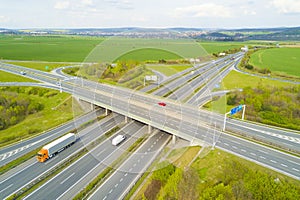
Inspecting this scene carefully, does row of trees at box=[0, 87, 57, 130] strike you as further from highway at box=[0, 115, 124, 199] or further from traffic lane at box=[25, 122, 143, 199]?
traffic lane at box=[25, 122, 143, 199]

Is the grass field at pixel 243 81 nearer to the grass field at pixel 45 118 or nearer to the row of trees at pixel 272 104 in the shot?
the row of trees at pixel 272 104

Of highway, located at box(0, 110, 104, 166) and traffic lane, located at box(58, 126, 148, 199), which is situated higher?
highway, located at box(0, 110, 104, 166)

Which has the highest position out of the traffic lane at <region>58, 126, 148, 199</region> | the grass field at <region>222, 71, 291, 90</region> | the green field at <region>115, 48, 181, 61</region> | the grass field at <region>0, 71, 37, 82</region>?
the green field at <region>115, 48, 181, 61</region>

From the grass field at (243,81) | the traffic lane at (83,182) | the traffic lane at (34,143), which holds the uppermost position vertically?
the grass field at (243,81)

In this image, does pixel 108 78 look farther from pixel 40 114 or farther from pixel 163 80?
pixel 40 114

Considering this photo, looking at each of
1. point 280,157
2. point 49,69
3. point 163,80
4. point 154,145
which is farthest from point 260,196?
point 49,69

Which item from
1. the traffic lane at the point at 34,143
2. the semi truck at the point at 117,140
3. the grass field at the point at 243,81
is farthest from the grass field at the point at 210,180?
the grass field at the point at 243,81

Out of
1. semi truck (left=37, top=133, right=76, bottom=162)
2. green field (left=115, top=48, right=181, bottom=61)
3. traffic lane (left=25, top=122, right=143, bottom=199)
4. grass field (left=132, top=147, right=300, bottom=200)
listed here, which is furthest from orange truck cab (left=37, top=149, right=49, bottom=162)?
green field (left=115, top=48, right=181, bottom=61)
